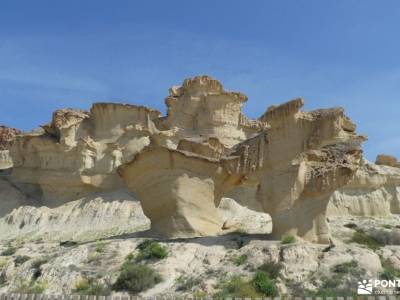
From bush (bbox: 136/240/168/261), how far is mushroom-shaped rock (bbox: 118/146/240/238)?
7.64 feet

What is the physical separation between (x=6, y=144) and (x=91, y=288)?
3987cm

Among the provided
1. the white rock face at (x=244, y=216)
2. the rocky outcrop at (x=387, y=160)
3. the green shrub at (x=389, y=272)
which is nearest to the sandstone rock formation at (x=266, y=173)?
the green shrub at (x=389, y=272)

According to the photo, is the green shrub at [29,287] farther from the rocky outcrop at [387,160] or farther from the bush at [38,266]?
the rocky outcrop at [387,160]

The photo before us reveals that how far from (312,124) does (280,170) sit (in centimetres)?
230

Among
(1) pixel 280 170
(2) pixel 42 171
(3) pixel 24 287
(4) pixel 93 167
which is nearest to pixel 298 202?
(1) pixel 280 170

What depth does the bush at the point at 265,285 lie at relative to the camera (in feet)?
49.8

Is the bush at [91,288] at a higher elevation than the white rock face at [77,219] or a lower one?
lower

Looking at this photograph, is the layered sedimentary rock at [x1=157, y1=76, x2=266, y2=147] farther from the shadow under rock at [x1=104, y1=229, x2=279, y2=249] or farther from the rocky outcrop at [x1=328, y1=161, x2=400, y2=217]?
the shadow under rock at [x1=104, y1=229, x2=279, y2=249]

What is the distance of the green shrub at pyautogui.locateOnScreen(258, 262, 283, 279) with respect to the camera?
16.4 meters

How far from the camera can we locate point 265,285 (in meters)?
15.4

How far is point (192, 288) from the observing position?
1616cm

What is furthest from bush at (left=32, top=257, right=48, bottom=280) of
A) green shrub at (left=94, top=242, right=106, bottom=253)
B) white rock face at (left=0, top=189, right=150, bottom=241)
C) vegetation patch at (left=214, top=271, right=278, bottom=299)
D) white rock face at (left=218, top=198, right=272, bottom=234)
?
white rock face at (left=0, top=189, right=150, bottom=241)

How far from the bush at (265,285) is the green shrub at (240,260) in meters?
1.70

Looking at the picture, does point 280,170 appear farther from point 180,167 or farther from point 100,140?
point 100,140
